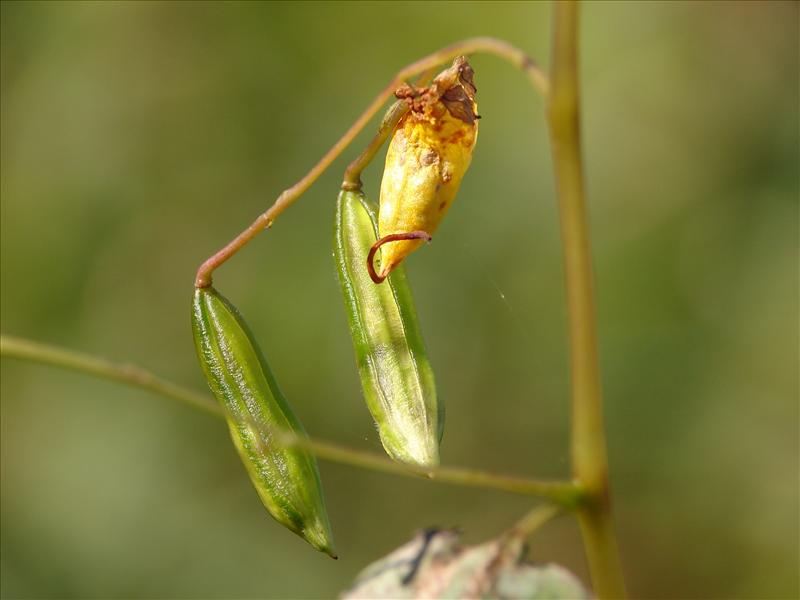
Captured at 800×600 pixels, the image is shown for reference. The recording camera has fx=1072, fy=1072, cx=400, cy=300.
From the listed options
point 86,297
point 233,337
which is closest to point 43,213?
point 86,297

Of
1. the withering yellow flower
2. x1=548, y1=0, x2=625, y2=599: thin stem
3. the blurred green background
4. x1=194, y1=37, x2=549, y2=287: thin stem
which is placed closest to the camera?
x1=548, y1=0, x2=625, y2=599: thin stem

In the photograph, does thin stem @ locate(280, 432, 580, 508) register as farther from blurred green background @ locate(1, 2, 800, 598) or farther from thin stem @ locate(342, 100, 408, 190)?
blurred green background @ locate(1, 2, 800, 598)

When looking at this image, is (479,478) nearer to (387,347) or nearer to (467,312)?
(387,347)

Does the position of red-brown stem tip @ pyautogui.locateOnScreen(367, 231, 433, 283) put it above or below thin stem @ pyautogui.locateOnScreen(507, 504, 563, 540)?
above

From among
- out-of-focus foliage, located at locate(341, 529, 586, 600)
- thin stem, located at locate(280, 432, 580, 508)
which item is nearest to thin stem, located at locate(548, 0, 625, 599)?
thin stem, located at locate(280, 432, 580, 508)

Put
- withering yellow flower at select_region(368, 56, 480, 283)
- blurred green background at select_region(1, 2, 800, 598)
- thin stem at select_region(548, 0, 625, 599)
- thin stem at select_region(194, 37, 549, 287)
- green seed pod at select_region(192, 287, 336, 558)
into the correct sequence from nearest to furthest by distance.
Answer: thin stem at select_region(548, 0, 625, 599) → thin stem at select_region(194, 37, 549, 287) → withering yellow flower at select_region(368, 56, 480, 283) → green seed pod at select_region(192, 287, 336, 558) → blurred green background at select_region(1, 2, 800, 598)

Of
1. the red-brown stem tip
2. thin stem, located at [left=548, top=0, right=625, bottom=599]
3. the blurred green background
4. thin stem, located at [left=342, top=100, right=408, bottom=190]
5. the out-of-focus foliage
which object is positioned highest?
the blurred green background
